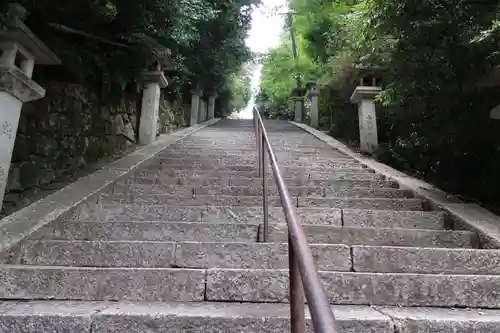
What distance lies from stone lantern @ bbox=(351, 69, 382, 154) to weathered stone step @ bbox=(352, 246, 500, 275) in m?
4.33

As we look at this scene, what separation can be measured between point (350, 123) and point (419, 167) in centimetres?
312

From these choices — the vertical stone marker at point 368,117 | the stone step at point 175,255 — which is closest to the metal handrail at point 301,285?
the stone step at point 175,255

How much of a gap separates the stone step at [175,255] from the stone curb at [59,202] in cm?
21

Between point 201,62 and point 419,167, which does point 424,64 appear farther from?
point 201,62

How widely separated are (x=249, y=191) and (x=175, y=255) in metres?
1.67

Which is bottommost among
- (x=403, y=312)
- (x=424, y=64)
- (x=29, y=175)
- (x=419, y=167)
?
(x=403, y=312)

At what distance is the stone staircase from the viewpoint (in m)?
1.88

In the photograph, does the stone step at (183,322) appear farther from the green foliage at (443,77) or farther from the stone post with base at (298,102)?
the stone post with base at (298,102)

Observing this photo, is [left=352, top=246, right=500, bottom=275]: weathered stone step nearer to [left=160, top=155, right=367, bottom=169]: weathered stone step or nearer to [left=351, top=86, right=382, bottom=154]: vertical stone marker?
[left=160, top=155, right=367, bottom=169]: weathered stone step

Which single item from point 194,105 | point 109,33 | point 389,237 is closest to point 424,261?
point 389,237

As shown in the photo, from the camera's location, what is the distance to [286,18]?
12625 millimetres

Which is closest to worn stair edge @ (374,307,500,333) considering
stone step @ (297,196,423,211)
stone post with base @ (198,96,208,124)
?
stone step @ (297,196,423,211)

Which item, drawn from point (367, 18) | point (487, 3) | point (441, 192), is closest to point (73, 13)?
point (367, 18)

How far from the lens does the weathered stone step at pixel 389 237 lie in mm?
2920
